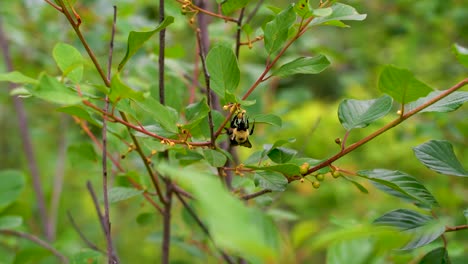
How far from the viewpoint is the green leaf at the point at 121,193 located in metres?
0.77

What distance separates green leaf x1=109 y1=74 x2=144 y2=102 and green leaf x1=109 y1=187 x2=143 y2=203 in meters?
0.28

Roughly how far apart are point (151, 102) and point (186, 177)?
281 millimetres

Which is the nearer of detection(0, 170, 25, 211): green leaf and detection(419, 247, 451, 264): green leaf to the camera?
detection(419, 247, 451, 264): green leaf

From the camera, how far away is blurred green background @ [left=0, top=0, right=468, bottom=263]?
113cm

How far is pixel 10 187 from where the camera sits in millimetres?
994

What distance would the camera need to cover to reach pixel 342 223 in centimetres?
79

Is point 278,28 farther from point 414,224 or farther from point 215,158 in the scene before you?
point 414,224

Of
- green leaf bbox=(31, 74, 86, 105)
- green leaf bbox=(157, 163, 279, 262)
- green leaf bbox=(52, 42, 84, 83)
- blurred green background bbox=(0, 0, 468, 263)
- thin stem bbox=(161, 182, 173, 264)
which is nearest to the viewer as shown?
green leaf bbox=(157, 163, 279, 262)

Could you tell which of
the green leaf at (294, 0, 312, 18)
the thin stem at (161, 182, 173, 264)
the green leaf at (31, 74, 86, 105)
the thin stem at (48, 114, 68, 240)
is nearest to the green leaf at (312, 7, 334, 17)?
the green leaf at (294, 0, 312, 18)

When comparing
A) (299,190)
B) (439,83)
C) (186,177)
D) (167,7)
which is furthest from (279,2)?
(186,177)

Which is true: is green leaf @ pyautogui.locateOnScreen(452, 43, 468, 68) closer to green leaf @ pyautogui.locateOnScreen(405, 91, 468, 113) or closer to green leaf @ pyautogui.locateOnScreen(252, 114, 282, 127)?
green leaf @ pyautogui.locateOnScreen(405, 91, 468, 113)

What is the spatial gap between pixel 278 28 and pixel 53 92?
0.86ft

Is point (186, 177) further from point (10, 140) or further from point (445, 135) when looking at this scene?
point (10, 140)

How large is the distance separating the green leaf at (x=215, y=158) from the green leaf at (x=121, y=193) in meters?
0.20
